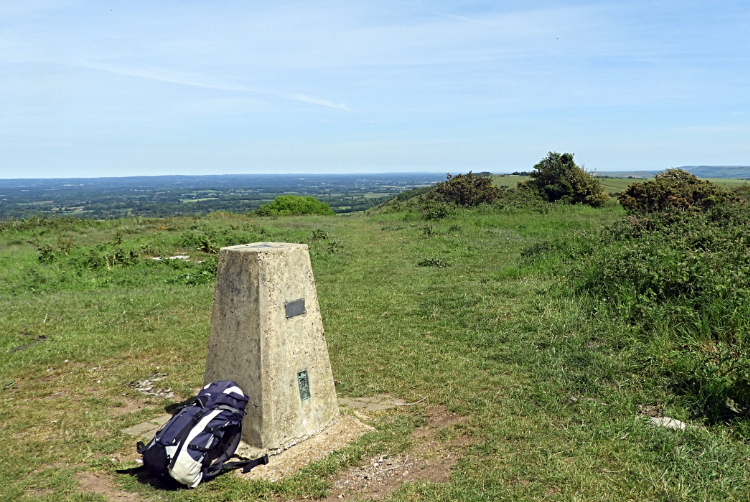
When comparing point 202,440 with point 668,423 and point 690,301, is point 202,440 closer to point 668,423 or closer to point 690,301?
point 668,423

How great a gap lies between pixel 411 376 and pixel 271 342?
233cm

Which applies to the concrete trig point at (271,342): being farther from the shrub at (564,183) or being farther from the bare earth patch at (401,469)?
the shrub at (564,183)

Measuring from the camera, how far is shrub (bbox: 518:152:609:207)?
2814cm

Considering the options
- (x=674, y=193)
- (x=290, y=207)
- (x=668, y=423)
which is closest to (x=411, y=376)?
(x=668, y=423)

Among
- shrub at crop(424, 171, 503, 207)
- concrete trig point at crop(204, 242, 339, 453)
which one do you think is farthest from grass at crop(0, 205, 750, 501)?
shrub at crop(424, 171, 503, 207)

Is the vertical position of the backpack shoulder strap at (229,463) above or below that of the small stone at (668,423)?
below

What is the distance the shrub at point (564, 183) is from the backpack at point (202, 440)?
86.5 feet

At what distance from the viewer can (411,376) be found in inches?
248

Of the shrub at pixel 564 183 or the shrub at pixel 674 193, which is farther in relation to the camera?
the shrub at pixel 564 183

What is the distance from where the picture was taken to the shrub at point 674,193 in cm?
1992

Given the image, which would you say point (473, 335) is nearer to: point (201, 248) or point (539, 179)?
point (201, 248)

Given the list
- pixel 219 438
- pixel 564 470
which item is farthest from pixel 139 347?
pixel 564 470

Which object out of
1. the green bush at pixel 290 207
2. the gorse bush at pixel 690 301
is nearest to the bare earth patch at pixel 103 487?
the gorse bush at pixel 690 301

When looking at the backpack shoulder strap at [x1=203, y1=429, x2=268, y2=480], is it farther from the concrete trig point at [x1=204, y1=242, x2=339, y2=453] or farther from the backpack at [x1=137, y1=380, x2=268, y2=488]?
the concrete trig point at [x1=204, y1=242, x2=339, y2=453]
